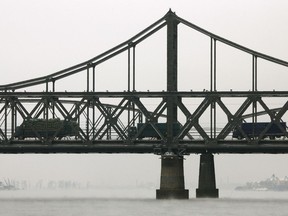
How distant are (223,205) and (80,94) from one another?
73.1ft

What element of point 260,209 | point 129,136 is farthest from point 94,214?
point 129,136

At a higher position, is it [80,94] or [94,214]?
[80,94]

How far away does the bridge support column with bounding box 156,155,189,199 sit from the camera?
12100 cm

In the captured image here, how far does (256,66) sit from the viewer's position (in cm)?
12075

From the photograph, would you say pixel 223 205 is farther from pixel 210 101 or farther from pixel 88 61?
pixel 88 61

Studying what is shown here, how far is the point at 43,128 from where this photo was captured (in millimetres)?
129625

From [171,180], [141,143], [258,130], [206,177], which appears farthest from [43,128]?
[258,130]

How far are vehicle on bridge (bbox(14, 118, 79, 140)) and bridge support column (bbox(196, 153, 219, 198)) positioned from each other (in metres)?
15.1

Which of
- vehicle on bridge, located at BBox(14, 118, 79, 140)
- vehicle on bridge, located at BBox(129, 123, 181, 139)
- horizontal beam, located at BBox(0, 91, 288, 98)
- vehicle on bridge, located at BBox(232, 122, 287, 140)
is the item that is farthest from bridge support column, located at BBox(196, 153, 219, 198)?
vehicle on bridge, located at BBox(14, 118, 79, 140)

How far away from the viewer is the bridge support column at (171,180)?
397 feet

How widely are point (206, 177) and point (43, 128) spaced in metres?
20.0

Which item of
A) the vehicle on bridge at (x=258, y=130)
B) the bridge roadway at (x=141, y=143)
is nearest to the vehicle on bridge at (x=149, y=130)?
the bridge roadway at (x=141, y=143)

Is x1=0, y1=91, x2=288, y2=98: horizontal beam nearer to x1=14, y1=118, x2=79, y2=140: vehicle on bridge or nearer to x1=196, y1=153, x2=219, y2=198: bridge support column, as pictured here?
x1=14, y1=118, x2=79, y2=140: vehicle on bridge

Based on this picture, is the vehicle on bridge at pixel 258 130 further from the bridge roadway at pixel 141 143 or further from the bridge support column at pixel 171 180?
the bridge support column at pixel 171 180
